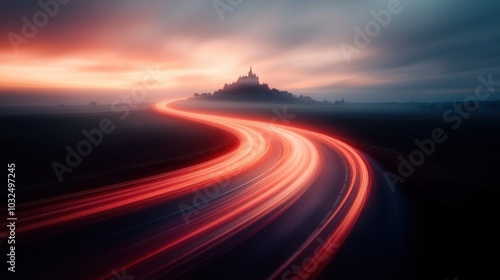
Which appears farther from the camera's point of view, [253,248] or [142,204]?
[142,204]

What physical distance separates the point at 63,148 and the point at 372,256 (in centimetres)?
2769

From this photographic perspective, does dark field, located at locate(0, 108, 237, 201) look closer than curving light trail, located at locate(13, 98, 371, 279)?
No

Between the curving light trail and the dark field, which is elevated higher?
the curving light trail

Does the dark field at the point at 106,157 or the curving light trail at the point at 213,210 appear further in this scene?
the dark field at the point at 106,157

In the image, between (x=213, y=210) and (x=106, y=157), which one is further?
(x=106, y=157)

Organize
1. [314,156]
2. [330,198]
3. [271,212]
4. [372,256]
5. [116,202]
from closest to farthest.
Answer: [372,256] < [271,212] < [116,202] < [330,198] < [314,156]

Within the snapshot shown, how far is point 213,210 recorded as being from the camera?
37.8 feet

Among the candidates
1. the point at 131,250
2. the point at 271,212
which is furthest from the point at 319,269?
the point at 131,250

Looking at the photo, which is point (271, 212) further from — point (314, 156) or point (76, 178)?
point (314, 156)

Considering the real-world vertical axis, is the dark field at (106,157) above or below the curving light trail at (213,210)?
below

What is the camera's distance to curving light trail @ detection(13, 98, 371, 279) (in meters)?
7.92

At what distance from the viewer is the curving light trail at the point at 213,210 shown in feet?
26.0

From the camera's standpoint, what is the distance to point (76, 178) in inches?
642

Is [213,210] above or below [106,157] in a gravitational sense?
above
